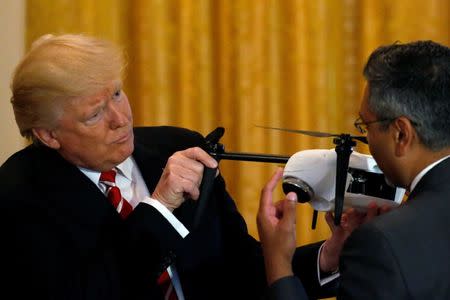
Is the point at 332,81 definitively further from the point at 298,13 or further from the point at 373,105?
the point at 373,105

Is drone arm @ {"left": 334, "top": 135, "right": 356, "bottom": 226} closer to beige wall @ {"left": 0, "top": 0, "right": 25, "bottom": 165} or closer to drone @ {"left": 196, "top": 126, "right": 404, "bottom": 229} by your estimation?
drone @ {"left": 196, "top": 126, "right": 404, "bottom": 229}

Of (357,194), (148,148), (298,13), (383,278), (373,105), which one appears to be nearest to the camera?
(383,278)

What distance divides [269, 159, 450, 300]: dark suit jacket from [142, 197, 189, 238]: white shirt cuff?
0.39 m

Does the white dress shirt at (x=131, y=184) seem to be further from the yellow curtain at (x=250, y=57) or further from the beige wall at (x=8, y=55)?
the beige wall at (x=8, y=55)

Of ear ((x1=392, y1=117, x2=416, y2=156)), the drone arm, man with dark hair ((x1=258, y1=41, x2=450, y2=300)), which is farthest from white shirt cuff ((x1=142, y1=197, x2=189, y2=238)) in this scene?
ear ((x1=392, y1=117, x2=416, y2=156))

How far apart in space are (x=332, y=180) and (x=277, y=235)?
147 millimetres

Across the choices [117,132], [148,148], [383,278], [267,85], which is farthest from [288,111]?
[383,278]

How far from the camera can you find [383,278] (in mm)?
1024

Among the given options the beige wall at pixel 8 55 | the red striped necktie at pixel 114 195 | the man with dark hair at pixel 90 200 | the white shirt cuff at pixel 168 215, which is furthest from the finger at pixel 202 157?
the beige wall at pixel 8 55

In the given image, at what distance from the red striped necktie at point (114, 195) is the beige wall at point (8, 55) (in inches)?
41.0

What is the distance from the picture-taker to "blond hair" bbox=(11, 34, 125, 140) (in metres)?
1.38

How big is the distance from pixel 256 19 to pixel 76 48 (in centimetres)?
95

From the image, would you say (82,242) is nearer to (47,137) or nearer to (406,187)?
(47,137)

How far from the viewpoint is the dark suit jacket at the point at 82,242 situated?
4.39ft
